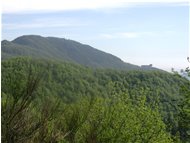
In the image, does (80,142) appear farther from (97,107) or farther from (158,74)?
(158,74)

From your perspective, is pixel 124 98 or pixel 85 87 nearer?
pixel 124 98

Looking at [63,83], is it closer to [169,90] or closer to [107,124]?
[169,90]

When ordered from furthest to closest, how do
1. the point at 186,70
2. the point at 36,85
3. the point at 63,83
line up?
the point at 63,83
the point at 186,70
the point at 36,85

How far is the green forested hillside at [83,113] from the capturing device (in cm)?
600

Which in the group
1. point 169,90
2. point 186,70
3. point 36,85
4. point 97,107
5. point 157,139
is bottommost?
point 169,90

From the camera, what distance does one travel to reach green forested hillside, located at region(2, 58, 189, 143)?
6.00 meters

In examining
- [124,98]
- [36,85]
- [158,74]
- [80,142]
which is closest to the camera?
[36,85]

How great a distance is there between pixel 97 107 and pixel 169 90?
13945cm

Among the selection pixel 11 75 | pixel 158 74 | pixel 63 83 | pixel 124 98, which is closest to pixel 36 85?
pixel 11 75

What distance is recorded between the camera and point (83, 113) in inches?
1059

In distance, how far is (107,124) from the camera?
29.0 meters

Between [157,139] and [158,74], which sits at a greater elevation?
[157,139]

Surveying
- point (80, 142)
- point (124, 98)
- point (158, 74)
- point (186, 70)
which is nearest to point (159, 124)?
point (124, 98)

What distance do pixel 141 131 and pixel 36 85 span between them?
24.2 metres
